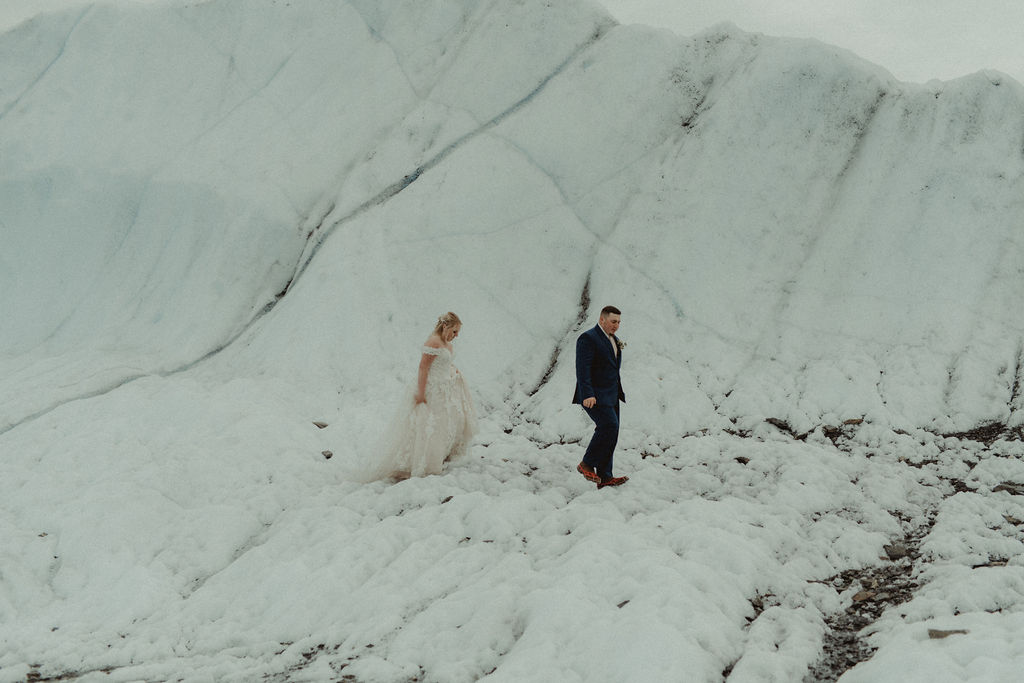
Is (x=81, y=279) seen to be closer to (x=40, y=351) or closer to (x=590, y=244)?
(x=40, y=351)

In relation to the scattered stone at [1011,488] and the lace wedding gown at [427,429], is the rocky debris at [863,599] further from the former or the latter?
the lace wedding gown at [427,429]

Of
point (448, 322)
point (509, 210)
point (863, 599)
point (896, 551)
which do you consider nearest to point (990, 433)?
point (896, 551)

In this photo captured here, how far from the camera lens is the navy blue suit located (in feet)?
24.4

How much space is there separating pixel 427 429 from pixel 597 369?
1944 mm

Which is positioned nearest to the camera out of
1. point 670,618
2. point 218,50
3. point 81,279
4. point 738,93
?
point 670,618

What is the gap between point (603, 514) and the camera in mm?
6684

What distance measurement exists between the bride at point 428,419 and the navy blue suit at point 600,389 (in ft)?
4.65

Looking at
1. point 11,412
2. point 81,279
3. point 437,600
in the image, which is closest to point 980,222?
point 437,600

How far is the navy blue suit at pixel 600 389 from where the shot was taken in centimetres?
744

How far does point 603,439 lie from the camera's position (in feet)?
24.5

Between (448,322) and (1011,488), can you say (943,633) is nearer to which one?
(1011,488)

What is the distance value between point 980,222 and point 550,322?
19.8ft

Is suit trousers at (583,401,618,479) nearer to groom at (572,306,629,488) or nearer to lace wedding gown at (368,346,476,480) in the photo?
groom at (572,306,629,488)

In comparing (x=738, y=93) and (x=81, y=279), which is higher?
(x=738, y=93)
